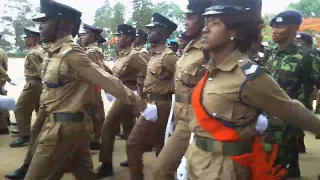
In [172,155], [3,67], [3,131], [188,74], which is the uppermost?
[188,74]

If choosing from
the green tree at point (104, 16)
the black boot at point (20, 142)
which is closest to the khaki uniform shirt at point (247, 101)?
the black boot at point (20, 142)

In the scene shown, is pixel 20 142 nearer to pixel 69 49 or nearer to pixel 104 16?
pixel 69 49

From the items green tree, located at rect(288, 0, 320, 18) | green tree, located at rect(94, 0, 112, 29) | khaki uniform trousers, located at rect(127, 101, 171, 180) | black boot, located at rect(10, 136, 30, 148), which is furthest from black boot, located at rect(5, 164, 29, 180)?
green tree, located at rect(288, 0, 320, 18)

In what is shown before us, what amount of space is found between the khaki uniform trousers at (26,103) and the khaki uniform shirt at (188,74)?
4.26 metres

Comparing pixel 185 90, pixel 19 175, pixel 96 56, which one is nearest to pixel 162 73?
pixel 185 90

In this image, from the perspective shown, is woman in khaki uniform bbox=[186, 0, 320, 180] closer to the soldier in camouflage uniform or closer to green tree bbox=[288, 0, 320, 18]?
the soldier in camouflage uniform

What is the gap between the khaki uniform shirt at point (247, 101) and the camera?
8.68ft

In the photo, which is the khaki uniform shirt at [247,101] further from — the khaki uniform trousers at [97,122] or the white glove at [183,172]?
the khaki uniform trousers at [97,122]

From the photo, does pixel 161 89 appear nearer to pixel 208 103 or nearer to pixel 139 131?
pixel 139 131

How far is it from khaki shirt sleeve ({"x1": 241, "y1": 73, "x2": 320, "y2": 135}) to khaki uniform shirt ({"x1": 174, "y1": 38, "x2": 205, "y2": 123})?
177 centimetres

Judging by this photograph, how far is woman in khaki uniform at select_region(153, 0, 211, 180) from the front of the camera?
4082 millimetres

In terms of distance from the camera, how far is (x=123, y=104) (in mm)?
6176

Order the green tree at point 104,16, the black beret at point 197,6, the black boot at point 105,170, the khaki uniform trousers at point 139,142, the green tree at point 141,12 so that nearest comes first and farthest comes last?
1. the black beret at point 197,6
2. the khaki uniform trousers at point 139,142
3. the black boot at point 105,170
4. the green tree at point 141,12
5. the green tree at point 104,16

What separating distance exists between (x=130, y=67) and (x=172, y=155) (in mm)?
2980
